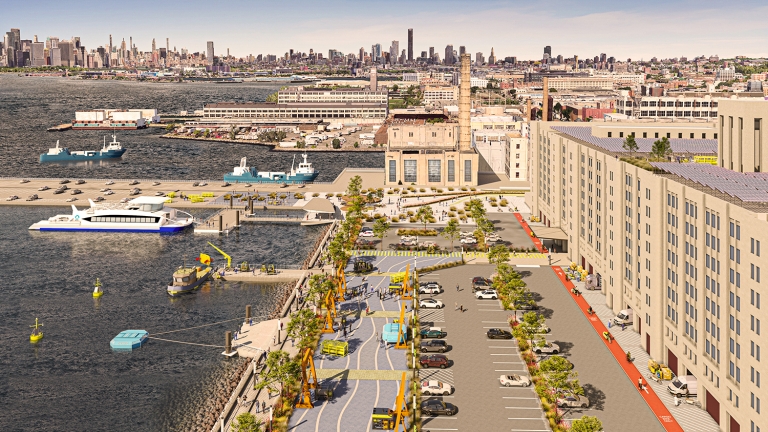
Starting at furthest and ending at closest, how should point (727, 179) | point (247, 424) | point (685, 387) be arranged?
point (727, 179), point (685, 387), point (247, 424)

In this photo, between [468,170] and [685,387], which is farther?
[468,170]

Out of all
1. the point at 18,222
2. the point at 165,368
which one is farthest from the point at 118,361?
the point at 18,222

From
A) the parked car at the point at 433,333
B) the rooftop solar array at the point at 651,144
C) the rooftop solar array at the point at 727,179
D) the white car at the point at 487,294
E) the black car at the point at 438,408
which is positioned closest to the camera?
the rooftop solar array at the point at 727,179

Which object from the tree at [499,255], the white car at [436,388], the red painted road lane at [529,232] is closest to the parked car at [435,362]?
the white car at [436,388]

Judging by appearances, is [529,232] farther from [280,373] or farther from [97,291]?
[280,373]

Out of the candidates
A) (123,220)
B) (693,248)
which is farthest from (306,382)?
(123,220)

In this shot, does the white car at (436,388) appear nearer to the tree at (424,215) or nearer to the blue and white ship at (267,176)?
the tree at (424,215)

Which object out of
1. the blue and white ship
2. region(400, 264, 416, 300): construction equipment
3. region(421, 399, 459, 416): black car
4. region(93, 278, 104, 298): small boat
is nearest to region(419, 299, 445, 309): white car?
region(400, 264, 416, 300): construction equipment

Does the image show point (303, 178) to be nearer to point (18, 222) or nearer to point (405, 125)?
point (405, 125)
